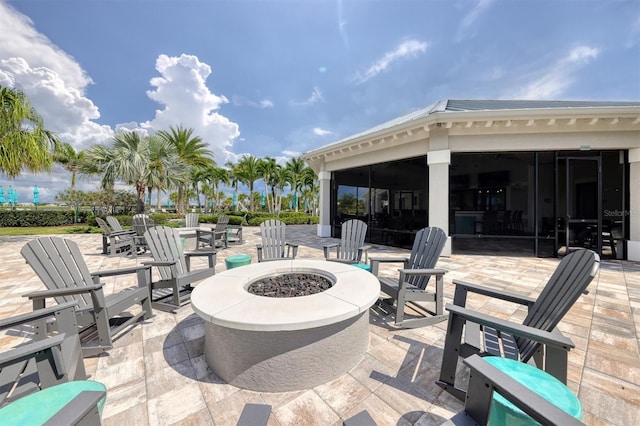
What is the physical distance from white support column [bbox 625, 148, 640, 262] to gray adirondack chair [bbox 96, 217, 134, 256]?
13.4 meters

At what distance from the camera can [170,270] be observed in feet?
10.8

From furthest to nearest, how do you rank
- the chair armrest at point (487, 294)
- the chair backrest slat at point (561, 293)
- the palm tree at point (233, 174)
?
the palm tree at point (233, 174) < the chair armrest at point (487, 294) < the chair backrest slat at point (561, 293)

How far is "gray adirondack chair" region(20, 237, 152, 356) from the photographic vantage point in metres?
2.10

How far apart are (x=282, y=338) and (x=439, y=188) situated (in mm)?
6423

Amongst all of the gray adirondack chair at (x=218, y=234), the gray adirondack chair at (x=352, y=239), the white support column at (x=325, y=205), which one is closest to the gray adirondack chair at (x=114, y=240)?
the gray adirondack chair at (x=218, y=234)

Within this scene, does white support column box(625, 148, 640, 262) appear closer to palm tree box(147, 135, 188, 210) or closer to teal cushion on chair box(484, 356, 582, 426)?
teal cushion on chair box(484, 356, 582, 426)

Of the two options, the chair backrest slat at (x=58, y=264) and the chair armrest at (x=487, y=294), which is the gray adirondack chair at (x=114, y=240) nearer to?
the chair backrest slat at (x=58, y=264)

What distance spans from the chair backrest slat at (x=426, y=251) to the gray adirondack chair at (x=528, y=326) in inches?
40.5

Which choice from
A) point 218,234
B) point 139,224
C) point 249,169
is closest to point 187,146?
point 249,169

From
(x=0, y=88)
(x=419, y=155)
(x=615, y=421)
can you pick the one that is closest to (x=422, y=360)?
(x=615, y=421)

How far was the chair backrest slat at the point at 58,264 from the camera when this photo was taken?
221 centimetres

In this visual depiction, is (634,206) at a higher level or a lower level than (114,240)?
higher

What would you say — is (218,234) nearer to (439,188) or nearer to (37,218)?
(439,188)

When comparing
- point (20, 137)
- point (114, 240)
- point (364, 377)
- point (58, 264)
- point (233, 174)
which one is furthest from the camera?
point (233, 174)
